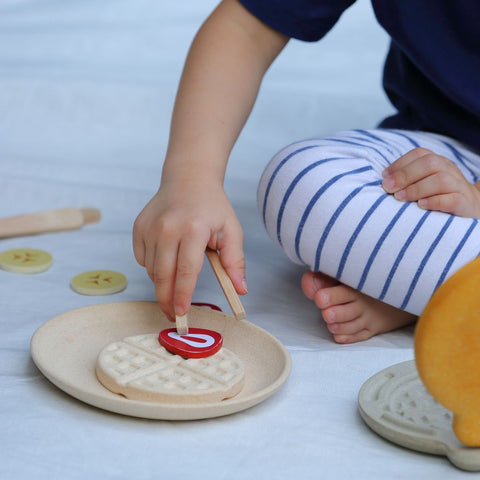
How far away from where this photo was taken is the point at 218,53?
773 millimetres

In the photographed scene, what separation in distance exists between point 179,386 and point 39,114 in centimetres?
84

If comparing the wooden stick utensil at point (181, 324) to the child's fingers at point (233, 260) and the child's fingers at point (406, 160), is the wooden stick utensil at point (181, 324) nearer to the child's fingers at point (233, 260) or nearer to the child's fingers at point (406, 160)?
the child's fingers at point (233, 260)

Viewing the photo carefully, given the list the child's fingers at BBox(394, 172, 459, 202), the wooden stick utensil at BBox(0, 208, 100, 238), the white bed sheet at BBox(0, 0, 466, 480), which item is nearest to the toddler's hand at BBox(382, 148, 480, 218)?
the child's fingers at BBox(394, 172, 459, 202)

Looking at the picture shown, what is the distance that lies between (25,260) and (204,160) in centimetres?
24

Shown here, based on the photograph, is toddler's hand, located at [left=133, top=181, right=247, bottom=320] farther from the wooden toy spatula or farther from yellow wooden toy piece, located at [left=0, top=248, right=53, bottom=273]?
yellow wooden toy piece, located at [left=0, top=248, right=53, bottom=273]

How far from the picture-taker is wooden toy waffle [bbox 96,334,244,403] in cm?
50

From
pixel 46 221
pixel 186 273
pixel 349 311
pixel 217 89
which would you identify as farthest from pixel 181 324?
pixel 46 221

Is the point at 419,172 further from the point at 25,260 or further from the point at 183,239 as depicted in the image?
the point at 25,260

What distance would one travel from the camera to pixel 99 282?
2.48 ft

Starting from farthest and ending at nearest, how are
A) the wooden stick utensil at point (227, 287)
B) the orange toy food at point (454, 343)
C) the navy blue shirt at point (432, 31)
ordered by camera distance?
the navy blue shirt at point (432, 31)
the wooden stick utensil at point (227, 287)
the orange toy food at point (454, 343)

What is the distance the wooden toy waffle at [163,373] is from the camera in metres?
0.50

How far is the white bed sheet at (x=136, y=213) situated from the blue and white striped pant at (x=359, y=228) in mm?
60

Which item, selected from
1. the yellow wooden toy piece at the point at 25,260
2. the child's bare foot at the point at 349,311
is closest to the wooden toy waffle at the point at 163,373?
the child's bare foot at the point at 349,311

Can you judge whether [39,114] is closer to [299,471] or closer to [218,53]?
[218,53]
